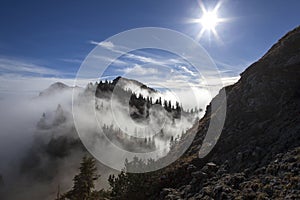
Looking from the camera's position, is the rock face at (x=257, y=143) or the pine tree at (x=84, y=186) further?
the pine tree at (x=84, y=186)

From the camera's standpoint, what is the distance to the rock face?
26.6 m

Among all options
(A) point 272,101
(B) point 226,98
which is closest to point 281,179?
(A) point 272,101

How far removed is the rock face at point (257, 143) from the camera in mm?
26625

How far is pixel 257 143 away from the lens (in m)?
34.5

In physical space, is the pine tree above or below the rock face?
below

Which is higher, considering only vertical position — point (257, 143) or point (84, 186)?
point (257, 143)

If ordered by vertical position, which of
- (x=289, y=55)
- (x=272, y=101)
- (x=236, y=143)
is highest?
(x=289, y=55)

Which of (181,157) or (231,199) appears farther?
(181,157)

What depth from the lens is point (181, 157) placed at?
45656 millimetres

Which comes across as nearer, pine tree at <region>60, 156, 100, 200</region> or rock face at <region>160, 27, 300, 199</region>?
rock face at <region>160, 27, 300, 199</region>

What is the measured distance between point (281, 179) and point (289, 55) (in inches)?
1180

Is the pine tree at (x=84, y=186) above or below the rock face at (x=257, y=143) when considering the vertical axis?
below

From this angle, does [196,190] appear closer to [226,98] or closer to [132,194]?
[132,194]

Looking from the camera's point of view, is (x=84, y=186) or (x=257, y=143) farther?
(x=84, y=186)
